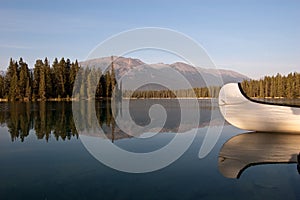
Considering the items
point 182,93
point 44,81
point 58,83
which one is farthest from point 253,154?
point 182,93

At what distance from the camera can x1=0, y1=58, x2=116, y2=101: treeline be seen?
75062mm

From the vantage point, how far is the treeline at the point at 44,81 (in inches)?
2955

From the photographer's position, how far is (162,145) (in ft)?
37.7

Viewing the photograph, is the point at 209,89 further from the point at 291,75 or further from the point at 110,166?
the point at 110,166

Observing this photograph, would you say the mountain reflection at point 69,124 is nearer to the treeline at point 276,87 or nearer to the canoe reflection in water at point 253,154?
the canoe reflection in water at point 253,154

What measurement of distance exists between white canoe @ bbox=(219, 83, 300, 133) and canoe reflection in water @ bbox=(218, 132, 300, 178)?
142 cm

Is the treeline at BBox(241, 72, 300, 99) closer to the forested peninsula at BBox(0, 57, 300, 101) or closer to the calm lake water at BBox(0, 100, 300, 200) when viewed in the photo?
the forested peninsula at BBox(0, 57, 300, 101)

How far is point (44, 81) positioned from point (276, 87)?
76461 mm

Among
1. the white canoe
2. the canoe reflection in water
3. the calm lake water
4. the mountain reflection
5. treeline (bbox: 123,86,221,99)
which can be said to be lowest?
the calm lake water

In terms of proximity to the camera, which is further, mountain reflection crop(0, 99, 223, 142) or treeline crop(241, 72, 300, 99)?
treeline crop(241, 72, 300, 99)

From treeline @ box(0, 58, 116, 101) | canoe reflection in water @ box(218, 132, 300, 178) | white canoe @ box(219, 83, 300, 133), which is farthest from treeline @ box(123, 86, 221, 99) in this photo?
canoe reflection in water @ box(218, 132, 300, 178)

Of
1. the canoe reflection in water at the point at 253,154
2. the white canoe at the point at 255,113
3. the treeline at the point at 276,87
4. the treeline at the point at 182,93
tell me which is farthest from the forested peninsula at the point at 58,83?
the canoe reflection in water at the point at 253,154

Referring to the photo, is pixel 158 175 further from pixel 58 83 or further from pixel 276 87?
pixel 276 87

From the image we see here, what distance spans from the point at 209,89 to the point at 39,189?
120048mm
